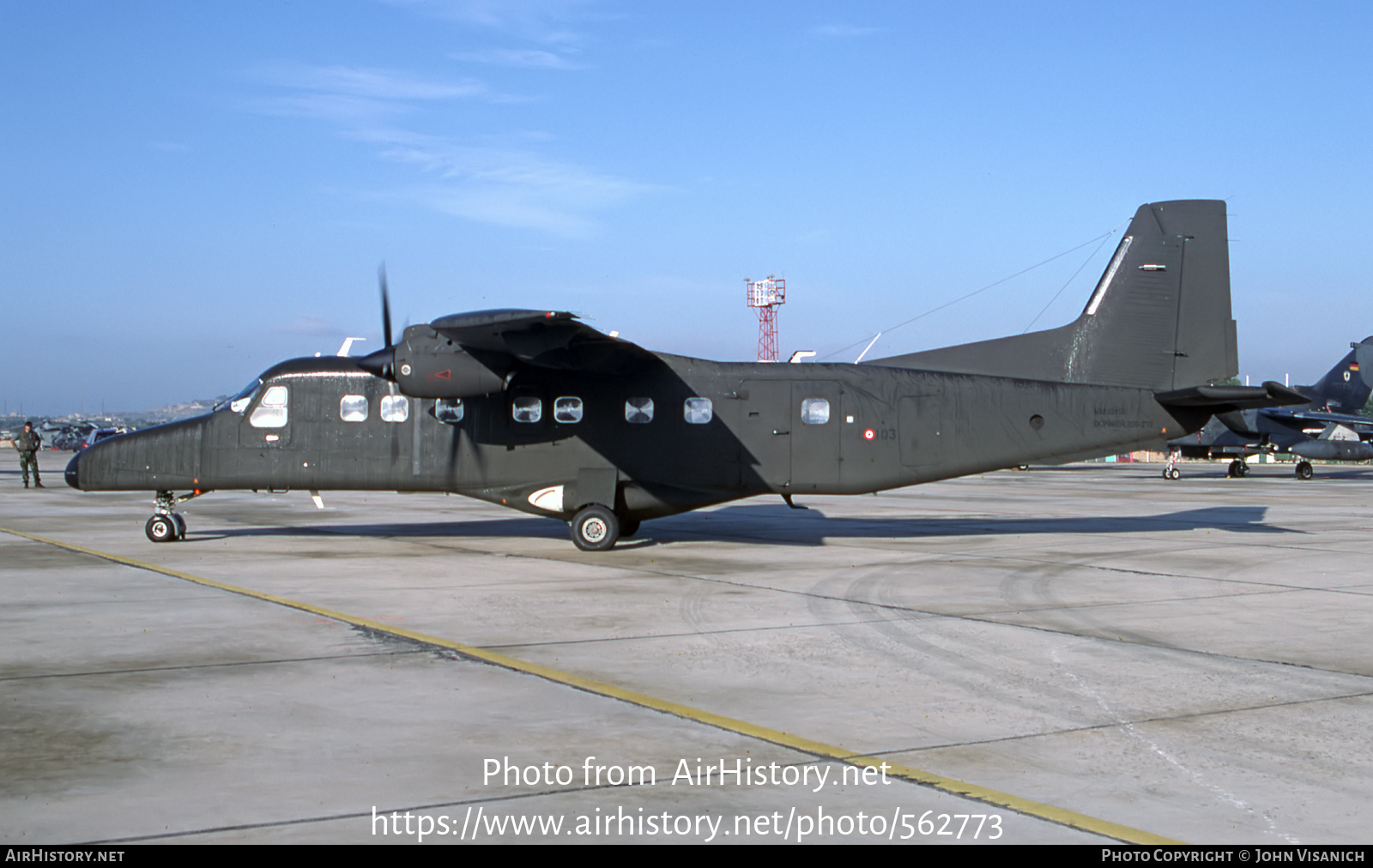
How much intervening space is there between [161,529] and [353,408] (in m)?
3.59

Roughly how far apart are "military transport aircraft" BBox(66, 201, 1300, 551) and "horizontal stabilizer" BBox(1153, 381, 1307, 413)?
0.06 meters

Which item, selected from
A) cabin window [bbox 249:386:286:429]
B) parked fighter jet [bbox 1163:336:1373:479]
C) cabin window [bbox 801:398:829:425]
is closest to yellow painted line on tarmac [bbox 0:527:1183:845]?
cabin window [bbox 249:386:286:429]

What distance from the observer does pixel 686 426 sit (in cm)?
1686

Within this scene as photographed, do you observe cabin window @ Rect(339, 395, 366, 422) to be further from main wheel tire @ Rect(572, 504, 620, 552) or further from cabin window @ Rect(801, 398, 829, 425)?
cabin window @ Rect(801, 398, 829, 425)

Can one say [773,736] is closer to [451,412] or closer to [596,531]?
[596,531]

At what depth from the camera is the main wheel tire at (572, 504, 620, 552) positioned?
16.5 meters

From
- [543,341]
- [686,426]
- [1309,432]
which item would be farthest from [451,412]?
[1309,432]

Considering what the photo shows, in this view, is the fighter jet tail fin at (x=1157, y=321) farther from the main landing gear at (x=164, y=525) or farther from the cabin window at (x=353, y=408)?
the main landing gear at (x=164, y=525)

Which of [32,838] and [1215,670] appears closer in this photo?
[32,838]

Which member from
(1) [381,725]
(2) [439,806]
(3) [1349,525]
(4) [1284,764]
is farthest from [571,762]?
(3) [1349,525]

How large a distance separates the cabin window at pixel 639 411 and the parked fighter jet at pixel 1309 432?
32958 millimetres

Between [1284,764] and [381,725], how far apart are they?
16.4 feet
